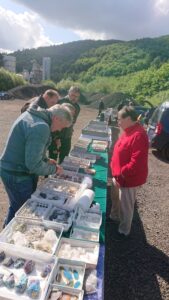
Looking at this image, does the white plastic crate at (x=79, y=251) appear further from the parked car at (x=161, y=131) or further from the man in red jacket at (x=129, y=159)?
the parked car at (x=161, y=131)

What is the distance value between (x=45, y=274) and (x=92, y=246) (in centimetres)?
57

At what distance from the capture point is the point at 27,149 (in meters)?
3.00

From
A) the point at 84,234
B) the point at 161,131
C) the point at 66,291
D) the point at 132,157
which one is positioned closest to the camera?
the point at 66,291

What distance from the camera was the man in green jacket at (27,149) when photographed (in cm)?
297

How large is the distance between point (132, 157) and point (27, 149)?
1496 mm

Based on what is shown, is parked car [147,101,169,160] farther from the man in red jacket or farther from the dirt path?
the man in red jacket

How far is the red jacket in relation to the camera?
3.98 metres

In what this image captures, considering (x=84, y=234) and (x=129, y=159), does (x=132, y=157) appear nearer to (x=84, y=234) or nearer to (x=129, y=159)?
(x=129, y=159)

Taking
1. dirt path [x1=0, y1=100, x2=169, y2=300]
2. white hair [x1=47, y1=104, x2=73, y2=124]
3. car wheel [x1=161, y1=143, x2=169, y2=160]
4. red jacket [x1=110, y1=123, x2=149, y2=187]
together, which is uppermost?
white hair [x1=47, y1=104, x2=73, y2=124]

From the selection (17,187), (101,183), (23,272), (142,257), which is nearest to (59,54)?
(101,183)

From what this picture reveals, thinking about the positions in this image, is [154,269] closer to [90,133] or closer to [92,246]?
[92,246]

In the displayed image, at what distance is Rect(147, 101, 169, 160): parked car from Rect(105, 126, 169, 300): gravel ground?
12.2 ft

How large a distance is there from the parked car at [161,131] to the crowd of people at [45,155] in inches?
212

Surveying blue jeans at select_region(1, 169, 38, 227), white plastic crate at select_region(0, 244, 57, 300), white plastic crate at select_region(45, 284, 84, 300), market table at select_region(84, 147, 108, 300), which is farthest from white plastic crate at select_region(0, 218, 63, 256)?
blue jeans at select_region(1, 169, 38, 227)
